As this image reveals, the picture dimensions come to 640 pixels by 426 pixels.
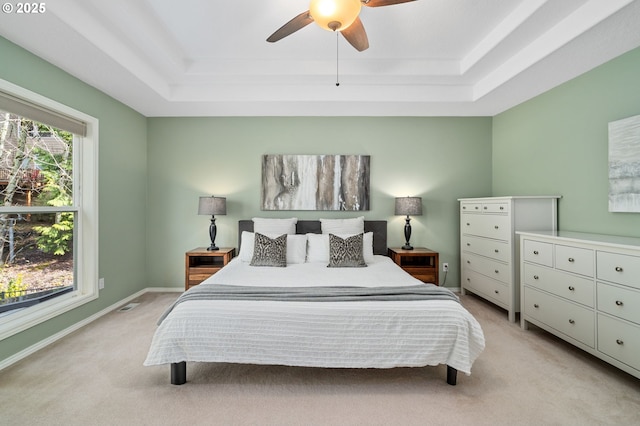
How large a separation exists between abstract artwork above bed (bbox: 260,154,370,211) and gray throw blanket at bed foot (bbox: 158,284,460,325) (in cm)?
199

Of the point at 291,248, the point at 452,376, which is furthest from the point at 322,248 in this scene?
the point at 452,376

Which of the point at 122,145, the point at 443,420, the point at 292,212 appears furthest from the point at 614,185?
the point at 122,145

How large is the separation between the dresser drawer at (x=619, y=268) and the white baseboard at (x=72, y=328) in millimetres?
4579

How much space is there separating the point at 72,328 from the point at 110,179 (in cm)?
162

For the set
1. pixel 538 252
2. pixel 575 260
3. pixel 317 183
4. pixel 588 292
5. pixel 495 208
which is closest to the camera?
pixel 588 292

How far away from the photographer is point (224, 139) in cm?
409

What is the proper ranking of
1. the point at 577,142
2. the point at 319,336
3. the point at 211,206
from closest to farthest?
the point at 319,336
the point at 577,142
the point at 211,206

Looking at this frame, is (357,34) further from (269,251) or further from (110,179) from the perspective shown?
(110,179)

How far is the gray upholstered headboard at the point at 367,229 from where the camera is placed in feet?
13.0

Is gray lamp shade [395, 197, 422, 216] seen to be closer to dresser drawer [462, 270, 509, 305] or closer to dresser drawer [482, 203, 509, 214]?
dresser drawer [482, 203, 509, 214]

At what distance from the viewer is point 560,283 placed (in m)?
2.48

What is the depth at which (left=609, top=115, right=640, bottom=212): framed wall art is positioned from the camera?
2348 millimetres

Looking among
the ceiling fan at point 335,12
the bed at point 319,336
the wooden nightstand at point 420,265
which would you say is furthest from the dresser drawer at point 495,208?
the ceiling fan at point 335,12

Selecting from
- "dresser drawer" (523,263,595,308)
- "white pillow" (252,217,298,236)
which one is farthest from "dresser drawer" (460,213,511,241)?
"white pillow" (252,217,298,236)
